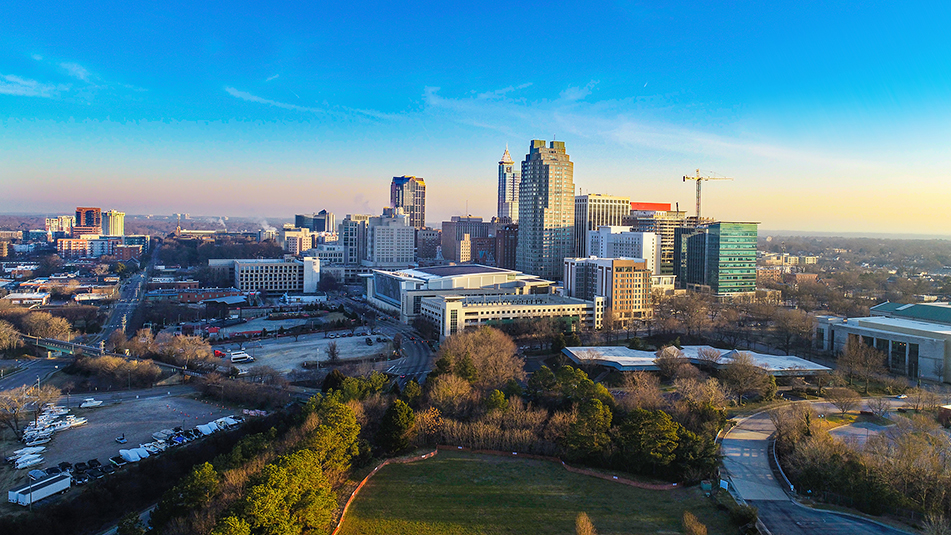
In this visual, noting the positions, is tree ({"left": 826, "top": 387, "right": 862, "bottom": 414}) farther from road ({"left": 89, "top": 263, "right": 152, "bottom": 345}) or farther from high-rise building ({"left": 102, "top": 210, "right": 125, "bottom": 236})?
high-rise building ({"left": 102, "top": 210, "right": 125, "bottom": 236})

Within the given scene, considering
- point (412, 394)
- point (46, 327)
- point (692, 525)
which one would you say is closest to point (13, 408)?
point (412, 394)

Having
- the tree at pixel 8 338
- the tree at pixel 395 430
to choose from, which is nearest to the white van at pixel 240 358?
the tree at pixel 8 338

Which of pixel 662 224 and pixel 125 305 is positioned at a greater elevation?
pixel 662 224

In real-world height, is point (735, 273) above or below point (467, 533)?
above

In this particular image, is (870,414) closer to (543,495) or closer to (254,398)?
(543,495)

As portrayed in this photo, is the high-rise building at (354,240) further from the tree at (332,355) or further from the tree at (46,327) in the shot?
the tree at (332,355)

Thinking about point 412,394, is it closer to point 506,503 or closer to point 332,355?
point 506,503

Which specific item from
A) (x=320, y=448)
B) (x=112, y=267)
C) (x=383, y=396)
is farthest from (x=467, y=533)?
(x=112, y=267)
